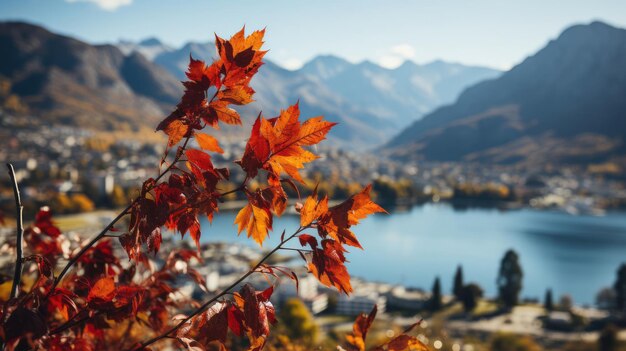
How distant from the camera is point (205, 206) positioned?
419 mm

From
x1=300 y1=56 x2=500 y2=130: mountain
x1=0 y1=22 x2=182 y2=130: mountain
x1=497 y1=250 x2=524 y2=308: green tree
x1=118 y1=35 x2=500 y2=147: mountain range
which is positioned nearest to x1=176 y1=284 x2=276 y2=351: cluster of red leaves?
x1=497 y1=250 x2=524 y2=308: green tree

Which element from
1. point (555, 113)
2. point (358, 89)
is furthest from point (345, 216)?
point (358, 89)

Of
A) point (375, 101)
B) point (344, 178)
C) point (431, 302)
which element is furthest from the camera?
point (375, 101)

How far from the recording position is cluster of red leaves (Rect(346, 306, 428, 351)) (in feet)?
1.37

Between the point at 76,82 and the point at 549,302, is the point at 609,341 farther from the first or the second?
the point at 76,82

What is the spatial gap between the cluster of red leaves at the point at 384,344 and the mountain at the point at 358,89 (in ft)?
312

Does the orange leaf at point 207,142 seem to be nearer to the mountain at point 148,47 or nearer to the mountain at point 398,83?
the mountain at point 398,83

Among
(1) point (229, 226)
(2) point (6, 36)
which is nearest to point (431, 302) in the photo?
(1) point (229, 226)

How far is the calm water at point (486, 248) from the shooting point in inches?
640

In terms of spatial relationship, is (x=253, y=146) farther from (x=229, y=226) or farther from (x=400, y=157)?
(x=400, y=157)

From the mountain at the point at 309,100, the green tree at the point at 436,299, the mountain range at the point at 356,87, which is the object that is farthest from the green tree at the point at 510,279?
the mountain range at the point at 356,87

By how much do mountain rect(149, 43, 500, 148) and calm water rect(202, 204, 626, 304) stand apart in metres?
71.6

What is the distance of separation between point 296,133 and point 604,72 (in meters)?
67.8

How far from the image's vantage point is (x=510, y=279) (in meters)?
13.9
